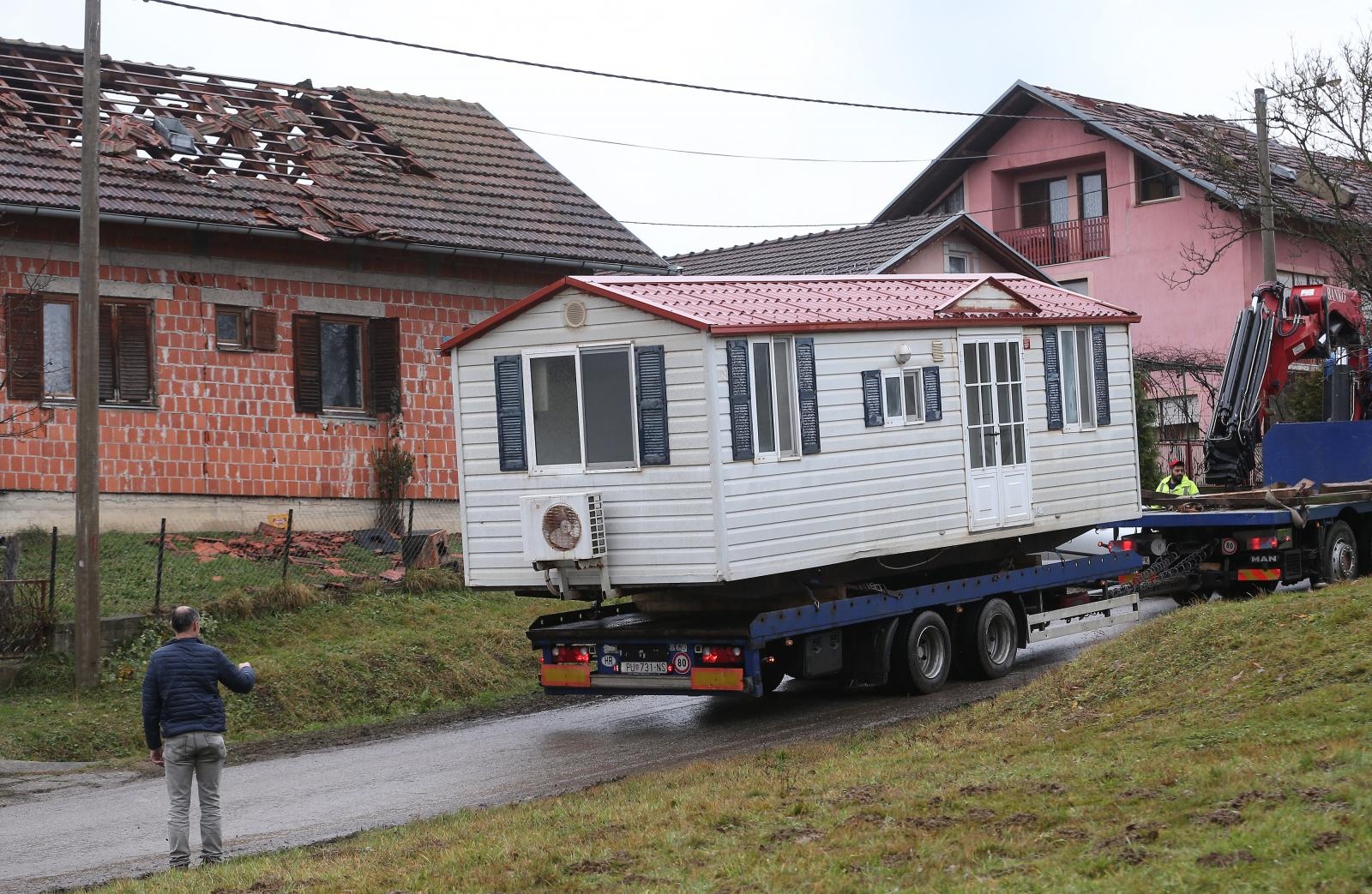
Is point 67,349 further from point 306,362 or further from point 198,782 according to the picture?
point 198,782

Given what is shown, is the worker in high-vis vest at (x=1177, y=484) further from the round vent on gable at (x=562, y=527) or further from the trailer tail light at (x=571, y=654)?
the round vent on gable at (x=562, y=527)

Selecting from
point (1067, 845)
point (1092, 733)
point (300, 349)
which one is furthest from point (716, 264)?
point (1067, 845)

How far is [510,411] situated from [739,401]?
206 cm

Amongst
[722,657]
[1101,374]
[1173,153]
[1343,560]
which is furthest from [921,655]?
[1173,153]

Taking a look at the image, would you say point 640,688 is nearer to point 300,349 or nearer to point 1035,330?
point 1035,330

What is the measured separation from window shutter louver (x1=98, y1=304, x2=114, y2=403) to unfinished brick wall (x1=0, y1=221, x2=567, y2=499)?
25 centimetres

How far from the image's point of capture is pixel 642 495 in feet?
43.2

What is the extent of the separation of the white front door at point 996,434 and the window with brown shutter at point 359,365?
961 centimetres

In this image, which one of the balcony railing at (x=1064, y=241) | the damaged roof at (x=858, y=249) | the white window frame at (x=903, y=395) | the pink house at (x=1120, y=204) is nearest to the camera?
the white window frame at (x=903, y=395)

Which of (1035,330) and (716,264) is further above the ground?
(716,264)

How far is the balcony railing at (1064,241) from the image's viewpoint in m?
42.5

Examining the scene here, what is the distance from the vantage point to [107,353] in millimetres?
20109

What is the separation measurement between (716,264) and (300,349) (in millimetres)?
17344

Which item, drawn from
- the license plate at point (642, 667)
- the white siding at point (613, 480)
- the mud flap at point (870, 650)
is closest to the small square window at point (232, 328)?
the white siding at point (613, 480)
